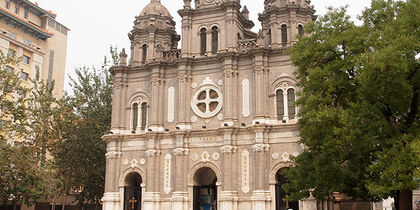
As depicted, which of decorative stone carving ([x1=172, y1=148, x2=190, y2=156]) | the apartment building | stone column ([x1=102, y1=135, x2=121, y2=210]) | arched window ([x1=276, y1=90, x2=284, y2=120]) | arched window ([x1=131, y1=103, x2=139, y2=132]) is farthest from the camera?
the apartment building

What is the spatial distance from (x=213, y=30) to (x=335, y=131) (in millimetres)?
18623

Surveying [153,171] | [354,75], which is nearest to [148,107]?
[153,171]

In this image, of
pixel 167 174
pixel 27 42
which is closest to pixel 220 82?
pixel 167 174

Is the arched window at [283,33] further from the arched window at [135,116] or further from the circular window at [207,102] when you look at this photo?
the arched window at [135,116]

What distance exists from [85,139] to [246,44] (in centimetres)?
1584

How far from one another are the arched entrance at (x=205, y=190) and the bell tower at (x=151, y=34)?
971 cm

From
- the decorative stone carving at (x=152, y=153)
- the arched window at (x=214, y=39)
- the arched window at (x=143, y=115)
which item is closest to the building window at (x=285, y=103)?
the arched window at (x=214, y=39)

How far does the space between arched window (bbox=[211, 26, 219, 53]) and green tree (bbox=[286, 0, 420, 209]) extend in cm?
1348

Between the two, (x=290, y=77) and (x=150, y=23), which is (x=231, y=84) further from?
(x=150, y=23)

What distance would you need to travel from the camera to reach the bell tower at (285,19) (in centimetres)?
3378

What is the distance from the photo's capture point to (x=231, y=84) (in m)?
33.5

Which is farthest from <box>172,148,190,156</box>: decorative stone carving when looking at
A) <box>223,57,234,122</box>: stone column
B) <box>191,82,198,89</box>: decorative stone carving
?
<box>191,82,198,89</box>: decorative stone carving

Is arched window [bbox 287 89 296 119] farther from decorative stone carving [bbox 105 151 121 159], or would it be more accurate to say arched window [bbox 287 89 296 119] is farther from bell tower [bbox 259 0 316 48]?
decorative stone carving [bbox 105 151 121 159]

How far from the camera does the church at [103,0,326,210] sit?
103 ft
